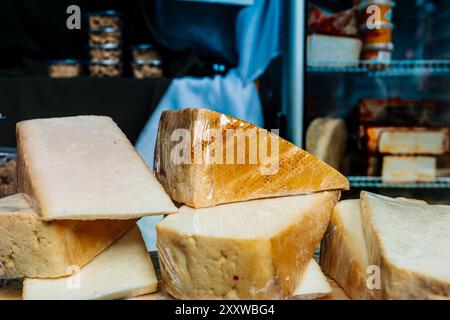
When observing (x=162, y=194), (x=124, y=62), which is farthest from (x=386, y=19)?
(x=162, y=194)

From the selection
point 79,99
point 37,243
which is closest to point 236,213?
point 37,243

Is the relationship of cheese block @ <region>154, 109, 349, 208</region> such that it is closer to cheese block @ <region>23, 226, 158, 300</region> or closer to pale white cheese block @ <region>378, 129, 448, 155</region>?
cheese block @ <region>23, 226, 158, 300</region>

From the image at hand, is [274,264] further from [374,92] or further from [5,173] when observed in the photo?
[374,92]

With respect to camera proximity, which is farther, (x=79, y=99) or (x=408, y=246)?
(x=79, y=99)

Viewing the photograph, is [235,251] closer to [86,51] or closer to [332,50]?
[332,50]

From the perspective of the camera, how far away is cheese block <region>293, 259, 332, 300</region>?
821 mm

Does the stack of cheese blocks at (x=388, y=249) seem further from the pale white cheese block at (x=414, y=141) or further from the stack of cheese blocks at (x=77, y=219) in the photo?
the pale white cheese block at (x=414, y=141)

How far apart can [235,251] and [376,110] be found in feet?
5.06

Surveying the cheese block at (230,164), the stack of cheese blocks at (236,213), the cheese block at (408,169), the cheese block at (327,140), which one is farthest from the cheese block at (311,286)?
the cheese block at (408,169)

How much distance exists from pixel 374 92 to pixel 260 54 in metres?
0.66

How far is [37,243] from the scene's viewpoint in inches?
32.0

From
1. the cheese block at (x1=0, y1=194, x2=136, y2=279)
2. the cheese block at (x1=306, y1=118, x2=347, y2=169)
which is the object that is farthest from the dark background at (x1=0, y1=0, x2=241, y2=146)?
the cheese block at (x1=0, y1=194, x2=136, y2=279)

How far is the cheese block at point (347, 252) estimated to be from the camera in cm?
81

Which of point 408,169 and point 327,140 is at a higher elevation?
point 327,140
